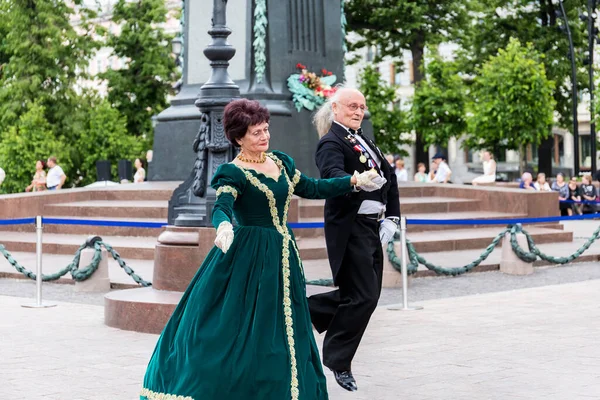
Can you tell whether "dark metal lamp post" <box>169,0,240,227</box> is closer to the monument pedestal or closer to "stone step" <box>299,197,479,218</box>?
the monument pedestal

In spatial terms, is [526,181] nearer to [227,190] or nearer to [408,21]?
[408,21]

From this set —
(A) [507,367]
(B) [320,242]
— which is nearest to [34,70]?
(B) [320,242]

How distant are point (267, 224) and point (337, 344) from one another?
133 cm

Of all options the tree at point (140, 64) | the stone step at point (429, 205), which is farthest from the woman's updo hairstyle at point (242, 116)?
the tree at point (140, 64)

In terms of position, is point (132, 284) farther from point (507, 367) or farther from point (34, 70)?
point (34, 70)

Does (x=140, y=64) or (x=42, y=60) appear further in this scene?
(x=140, y=64)

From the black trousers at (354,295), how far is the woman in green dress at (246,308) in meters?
0.93

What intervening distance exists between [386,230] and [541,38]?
41.9m

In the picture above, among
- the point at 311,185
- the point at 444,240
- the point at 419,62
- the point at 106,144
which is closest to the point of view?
the point at 311,185

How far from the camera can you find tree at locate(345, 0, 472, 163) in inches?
1777

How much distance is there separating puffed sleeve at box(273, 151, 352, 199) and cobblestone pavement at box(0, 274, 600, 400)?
135 centimetres

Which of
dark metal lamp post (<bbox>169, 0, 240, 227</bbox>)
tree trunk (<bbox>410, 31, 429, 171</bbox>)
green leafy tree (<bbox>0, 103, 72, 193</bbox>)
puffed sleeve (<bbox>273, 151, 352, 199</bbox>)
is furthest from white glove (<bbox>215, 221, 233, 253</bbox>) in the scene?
tree trunk (<bbox>410, 31, 429, 171</bbox>)

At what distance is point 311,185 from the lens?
675 centimetres

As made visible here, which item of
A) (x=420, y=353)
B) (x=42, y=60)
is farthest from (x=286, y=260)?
(x=42, y=60)
